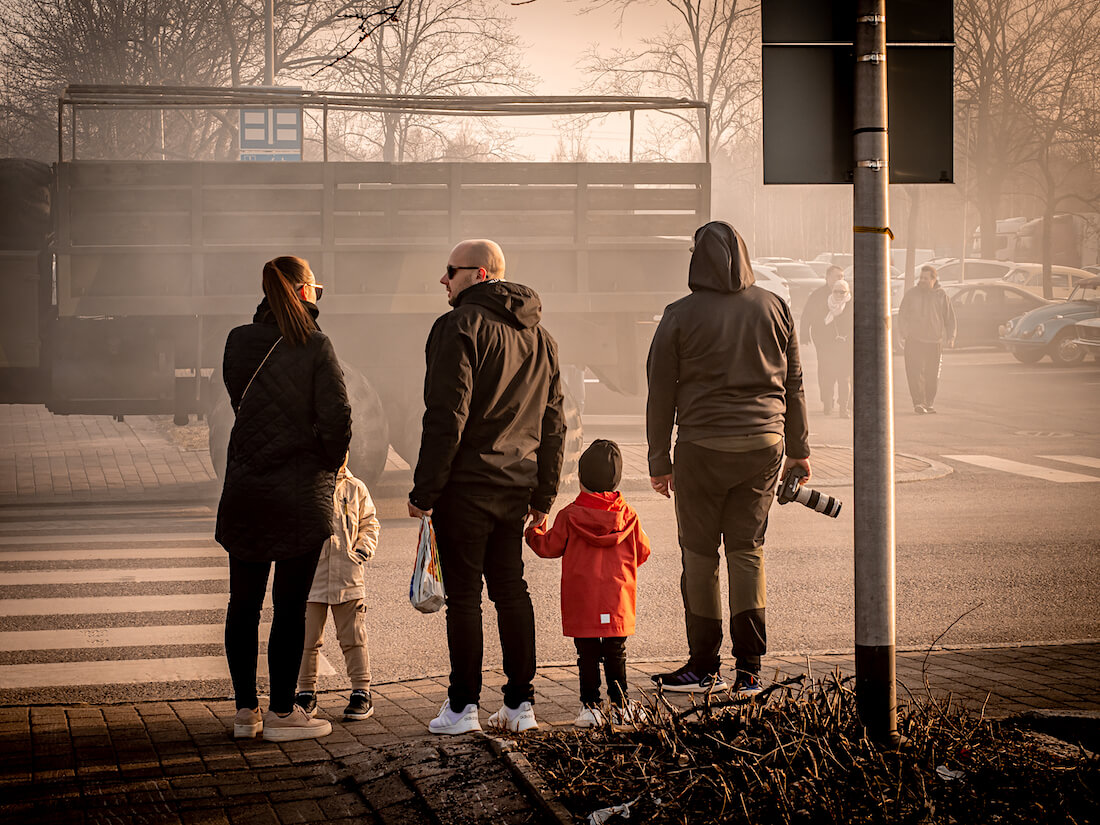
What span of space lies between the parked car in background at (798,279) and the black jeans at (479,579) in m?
35.5

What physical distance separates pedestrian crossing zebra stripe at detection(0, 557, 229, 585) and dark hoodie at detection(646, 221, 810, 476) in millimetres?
3690

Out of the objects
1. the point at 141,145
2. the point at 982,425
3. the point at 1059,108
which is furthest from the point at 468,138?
the point at 1059,108

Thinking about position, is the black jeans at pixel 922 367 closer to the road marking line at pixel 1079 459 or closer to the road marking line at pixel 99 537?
the road marking line at pixel 1079 459

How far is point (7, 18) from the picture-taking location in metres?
25.8

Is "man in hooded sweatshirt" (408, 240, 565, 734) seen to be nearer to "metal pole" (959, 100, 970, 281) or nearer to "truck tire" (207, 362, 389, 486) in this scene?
"truck tire" (207, 362, 389, 486)

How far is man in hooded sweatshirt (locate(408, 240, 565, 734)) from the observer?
4785 millimetres

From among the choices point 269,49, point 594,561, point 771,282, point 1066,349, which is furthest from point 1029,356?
point 594,561

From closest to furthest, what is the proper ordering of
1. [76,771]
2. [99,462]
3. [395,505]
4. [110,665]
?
[76,771]
[110,665]
[395,505]
[99,462]

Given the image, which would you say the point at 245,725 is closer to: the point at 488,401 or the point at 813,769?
the point at 488,401

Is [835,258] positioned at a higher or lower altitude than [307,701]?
higher

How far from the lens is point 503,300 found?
4.91 metres

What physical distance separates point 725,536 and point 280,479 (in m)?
1.83

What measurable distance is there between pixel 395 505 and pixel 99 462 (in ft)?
14.5

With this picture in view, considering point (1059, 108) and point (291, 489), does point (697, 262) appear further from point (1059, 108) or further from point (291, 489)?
point (1059, 108)
